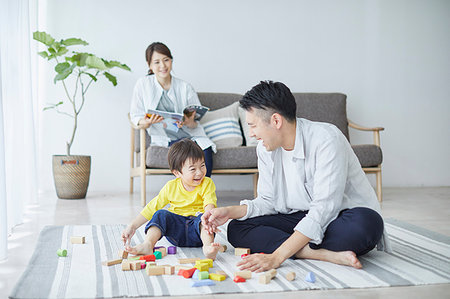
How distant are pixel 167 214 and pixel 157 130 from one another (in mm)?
1690

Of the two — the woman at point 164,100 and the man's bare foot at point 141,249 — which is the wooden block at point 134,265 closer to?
the man's bare foot at point 141,249

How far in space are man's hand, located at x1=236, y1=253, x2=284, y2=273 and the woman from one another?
194 cm

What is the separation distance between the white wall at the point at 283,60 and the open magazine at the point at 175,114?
1129 millimetres

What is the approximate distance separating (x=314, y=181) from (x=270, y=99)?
1.11ft

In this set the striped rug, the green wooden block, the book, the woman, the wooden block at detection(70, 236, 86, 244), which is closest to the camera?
the striped rug

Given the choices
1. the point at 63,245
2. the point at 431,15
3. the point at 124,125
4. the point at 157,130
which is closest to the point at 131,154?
the point at 124,125

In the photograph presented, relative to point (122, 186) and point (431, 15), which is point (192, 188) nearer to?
point (122, 186)

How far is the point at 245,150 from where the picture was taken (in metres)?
3.66

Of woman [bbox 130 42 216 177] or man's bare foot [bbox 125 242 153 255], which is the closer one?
man's bare foot [bbox 125 242 153 255]

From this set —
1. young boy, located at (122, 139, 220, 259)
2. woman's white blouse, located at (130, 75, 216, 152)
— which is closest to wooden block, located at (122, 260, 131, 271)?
young boy, located at (122, 139, 220, 259)

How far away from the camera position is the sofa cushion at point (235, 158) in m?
3.65

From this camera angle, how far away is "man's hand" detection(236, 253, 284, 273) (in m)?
1.61

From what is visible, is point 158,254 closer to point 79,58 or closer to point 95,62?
point 95,62

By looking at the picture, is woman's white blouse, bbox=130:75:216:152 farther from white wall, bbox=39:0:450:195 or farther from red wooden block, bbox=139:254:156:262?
red wooden block, bbox=139:254:156:262
